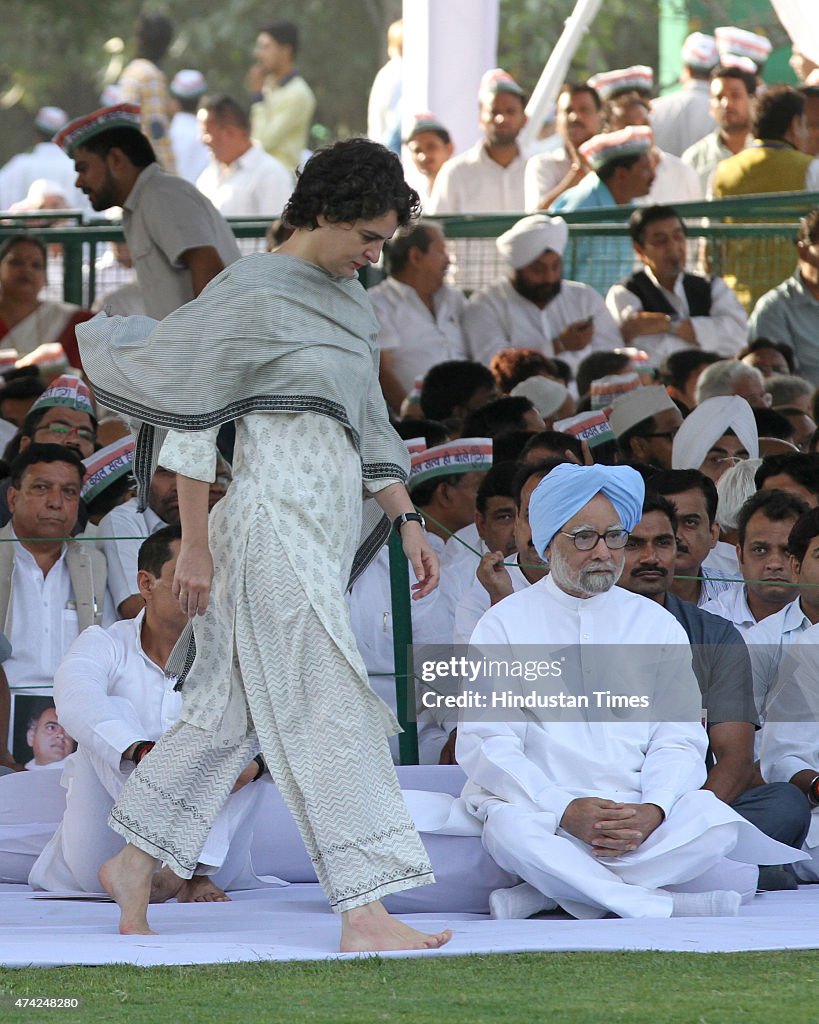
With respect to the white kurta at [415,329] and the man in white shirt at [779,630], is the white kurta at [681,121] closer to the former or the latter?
the white kurta at [415,329]

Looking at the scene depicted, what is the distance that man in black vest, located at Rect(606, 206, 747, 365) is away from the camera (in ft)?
31.6

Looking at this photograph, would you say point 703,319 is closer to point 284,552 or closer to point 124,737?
point 124,737

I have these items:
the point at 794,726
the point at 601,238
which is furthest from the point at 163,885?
the point at 601,238

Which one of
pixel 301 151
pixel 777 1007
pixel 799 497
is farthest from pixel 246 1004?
pixel 301 151

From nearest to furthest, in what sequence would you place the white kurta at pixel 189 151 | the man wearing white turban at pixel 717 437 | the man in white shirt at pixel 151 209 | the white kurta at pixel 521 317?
the man wearing white turban at pixel 717 437 < the man in white shirt at pixel 151 209 < the white kurta at pixel 521 317 < the white kurta at pixel 189 151

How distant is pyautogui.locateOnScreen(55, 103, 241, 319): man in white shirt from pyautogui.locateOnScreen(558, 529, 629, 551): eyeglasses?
8.96ft

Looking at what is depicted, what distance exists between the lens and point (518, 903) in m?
4.54

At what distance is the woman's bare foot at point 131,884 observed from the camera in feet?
13.6

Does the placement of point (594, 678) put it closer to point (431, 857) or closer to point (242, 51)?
point (431, 857)

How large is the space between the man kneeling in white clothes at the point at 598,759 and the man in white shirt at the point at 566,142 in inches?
257

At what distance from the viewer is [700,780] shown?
185 inches

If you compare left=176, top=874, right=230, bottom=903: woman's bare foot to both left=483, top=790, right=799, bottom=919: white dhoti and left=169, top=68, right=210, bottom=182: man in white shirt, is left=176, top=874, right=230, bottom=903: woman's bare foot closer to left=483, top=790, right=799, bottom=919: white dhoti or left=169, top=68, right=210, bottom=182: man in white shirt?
left=483, top=790, right=799, bottom=919: white dhoti

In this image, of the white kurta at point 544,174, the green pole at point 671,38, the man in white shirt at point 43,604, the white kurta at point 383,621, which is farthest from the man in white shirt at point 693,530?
the green pole at point 671,38

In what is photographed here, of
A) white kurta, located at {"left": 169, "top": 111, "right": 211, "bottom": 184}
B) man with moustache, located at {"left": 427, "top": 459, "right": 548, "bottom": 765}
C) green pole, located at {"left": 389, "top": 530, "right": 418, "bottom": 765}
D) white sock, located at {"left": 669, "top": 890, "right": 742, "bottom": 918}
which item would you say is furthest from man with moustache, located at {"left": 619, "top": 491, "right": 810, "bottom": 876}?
white kurta, located at {"left": 169, "top": 111, "right": 211, "bottom": 184}
